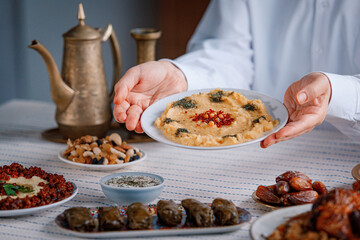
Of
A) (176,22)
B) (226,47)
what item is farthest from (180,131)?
(176,22)

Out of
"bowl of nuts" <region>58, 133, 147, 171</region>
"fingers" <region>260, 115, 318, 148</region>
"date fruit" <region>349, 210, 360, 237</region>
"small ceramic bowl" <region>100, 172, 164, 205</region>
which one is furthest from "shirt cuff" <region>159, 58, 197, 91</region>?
"date fruit" <region>349, 210, 360, 237</region>

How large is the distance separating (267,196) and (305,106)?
494 millimetres

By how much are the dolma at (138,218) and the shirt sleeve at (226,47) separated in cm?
138

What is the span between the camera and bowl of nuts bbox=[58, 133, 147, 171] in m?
1.89

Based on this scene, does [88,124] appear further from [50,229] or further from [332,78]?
[332,78]

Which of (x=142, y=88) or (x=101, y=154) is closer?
(x=101, y=154)

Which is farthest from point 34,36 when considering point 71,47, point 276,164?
point 276,164

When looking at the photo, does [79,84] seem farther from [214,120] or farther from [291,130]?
[291,130]

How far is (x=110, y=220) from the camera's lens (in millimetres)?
1280

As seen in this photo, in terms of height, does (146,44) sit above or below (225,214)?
above

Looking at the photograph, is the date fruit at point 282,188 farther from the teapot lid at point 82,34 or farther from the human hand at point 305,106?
the teapot lid at point 82,34

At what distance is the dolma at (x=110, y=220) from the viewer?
4.20ft

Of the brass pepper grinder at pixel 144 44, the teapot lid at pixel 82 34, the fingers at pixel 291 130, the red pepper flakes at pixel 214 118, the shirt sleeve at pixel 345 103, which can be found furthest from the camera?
the brass pepper grinder at pixel 144 44

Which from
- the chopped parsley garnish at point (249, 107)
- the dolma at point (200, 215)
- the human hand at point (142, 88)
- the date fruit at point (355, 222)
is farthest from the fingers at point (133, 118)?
the date fruit at point (355, 222)
